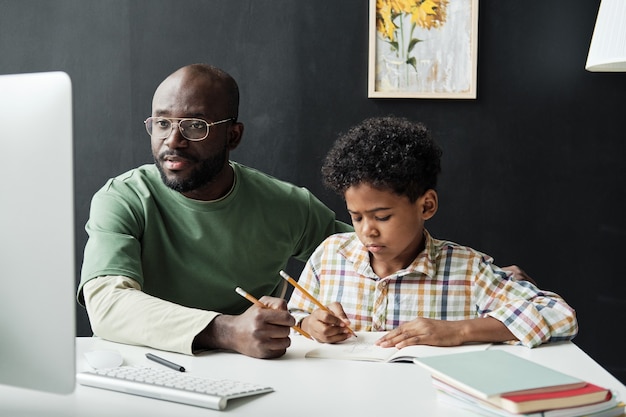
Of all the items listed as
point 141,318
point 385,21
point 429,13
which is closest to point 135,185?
point 141,318

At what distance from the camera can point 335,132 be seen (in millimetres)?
2967

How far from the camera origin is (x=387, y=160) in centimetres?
183

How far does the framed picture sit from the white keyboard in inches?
72.9

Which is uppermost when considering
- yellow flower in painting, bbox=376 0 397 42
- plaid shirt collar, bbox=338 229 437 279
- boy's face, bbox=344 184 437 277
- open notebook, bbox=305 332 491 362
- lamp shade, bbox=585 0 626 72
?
yellow flower in painting, bbox=376 0 397 42

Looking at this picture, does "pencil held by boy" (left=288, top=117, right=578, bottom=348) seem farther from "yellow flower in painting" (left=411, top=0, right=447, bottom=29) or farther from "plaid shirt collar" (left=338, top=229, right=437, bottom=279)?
"yellow flower in painting" (left=411, top=0, right=447, bottom=29)

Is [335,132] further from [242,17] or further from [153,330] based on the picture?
[153,330]

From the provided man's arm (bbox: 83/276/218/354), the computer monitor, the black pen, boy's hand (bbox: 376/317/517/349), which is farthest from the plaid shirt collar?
the computer monitor

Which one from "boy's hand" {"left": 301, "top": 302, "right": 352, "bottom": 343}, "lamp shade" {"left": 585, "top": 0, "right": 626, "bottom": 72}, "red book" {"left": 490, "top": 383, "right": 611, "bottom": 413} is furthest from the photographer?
"lamp shade" {"left": 585, "top": 0, "right": 626, "bottom": 72}

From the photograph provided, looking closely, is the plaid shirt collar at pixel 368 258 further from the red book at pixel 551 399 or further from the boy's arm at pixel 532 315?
the red book at pixel 551 399

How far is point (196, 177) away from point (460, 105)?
4.18 feet

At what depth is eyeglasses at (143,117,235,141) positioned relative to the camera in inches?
80.2

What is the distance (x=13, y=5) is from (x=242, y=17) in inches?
34.8

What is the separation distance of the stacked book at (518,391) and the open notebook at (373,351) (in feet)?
0.87

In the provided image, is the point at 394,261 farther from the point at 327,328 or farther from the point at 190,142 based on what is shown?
the point at 190,142
